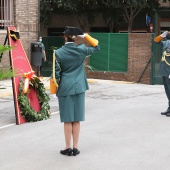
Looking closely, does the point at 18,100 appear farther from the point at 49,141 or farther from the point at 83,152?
the point at 83,152

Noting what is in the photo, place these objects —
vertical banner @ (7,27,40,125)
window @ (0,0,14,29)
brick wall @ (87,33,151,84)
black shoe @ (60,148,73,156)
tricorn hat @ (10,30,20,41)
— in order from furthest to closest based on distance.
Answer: window @ (0,0,14,29)
brick wall @ (87,33,151,84)
tricorn hat @ (10,30,20,41)
vertical banner @ (7,27,40,125)
black shoe @ (60,148,73,156)

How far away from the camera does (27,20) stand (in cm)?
1986

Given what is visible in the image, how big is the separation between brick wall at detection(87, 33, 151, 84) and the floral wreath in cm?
889

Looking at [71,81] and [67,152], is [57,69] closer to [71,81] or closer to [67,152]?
[71,81]

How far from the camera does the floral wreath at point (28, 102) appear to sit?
10.0 metres

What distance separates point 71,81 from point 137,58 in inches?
488

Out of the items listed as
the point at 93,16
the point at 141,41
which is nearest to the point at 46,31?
the point at 93,16

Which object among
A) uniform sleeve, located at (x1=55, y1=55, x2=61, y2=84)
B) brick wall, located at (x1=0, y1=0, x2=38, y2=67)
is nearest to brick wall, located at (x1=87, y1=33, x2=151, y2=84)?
brick wall, located at (x1=0, y1=0, x2=38, y2=67)

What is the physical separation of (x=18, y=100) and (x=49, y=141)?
223 centimetres

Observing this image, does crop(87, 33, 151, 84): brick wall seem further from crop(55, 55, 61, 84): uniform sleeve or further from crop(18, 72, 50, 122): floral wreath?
crop(55, 55, 61, 84): uniform sleeve

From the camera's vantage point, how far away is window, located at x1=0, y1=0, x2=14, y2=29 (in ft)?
62.1

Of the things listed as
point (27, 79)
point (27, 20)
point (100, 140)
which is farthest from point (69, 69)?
point (27, 20)

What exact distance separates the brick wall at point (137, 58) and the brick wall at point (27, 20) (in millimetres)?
3834

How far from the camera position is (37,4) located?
66.4 ft
